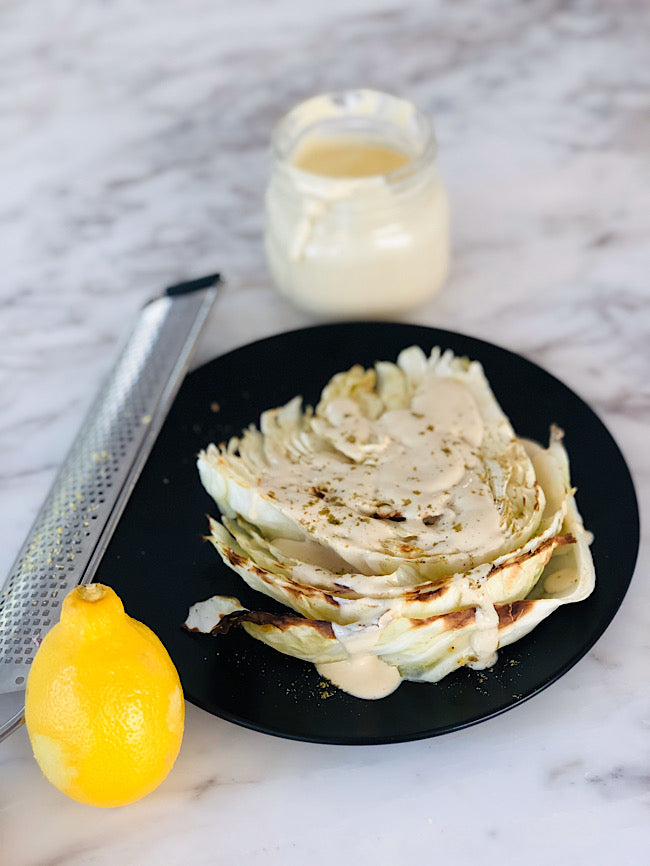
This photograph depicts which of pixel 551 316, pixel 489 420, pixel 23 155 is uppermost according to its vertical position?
pixel 23 155

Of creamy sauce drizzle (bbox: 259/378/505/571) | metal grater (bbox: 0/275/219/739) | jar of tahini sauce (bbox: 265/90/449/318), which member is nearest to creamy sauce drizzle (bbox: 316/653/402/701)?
creamy sauce drizzle (bbox: 259/378/505/571)

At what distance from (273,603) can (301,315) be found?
617mm

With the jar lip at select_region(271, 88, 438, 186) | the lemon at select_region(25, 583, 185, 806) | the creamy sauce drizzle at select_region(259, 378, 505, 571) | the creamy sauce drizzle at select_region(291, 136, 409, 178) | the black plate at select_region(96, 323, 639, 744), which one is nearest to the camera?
the lemon at select_region(25, 583, 185, 806)

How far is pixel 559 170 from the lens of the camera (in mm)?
1815

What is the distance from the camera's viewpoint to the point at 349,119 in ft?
4.85

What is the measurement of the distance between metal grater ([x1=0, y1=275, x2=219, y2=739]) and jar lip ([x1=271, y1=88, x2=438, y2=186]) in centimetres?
22

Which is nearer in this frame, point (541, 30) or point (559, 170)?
point (559, 170)

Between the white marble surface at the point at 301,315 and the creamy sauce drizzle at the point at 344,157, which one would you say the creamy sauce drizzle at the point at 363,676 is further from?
the creamy sauce drizzle at the point at 344,157

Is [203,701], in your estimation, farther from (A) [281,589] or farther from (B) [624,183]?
(B) [624,183]

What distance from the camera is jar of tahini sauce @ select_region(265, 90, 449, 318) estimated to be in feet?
4.44

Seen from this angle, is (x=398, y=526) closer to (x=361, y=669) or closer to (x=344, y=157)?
(x=361, y=669)

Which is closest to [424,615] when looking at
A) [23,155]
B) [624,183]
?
[624,183]

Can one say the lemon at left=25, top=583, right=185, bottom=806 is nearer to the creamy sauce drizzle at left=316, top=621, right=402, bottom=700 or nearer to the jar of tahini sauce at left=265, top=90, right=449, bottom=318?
the creamy sauce drizzle at left=316, top=621, right=402, bottom=700

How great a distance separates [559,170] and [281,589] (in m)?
1.13
